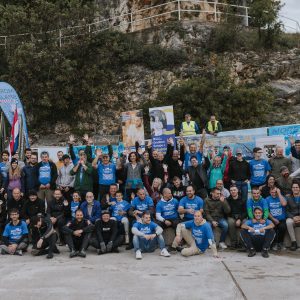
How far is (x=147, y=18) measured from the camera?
2203 cm

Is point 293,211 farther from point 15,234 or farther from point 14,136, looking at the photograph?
point 14,136

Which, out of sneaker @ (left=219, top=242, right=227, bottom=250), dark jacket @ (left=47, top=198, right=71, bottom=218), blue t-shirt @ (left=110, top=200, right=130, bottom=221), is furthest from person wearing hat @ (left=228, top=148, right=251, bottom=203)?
dark jacket @ (left=47, top=198, right=71, bottom=218)

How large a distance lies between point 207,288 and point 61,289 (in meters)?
2.15

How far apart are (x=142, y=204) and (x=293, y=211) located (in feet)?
10.8

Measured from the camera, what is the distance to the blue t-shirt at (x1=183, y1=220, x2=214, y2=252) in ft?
26.9

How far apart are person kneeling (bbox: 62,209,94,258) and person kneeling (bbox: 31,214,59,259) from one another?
0.30 meters

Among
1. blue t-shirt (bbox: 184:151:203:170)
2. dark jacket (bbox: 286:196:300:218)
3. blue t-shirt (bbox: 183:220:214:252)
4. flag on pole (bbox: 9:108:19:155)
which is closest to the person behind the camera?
blue t-shirt (bbox: 183:220:214:252)

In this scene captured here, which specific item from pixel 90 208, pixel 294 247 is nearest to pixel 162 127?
pixel 90 208

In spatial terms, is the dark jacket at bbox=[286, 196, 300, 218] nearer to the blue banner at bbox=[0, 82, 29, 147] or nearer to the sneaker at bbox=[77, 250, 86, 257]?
the sneaker at bbox=[77, 250, 86, 257]

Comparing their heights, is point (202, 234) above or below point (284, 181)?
below

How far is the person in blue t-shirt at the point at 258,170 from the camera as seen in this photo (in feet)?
31.7

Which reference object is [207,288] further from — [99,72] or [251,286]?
[99,72]

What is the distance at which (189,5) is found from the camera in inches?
881

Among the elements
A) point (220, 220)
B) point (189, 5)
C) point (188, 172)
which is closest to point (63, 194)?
point (188, 172)
